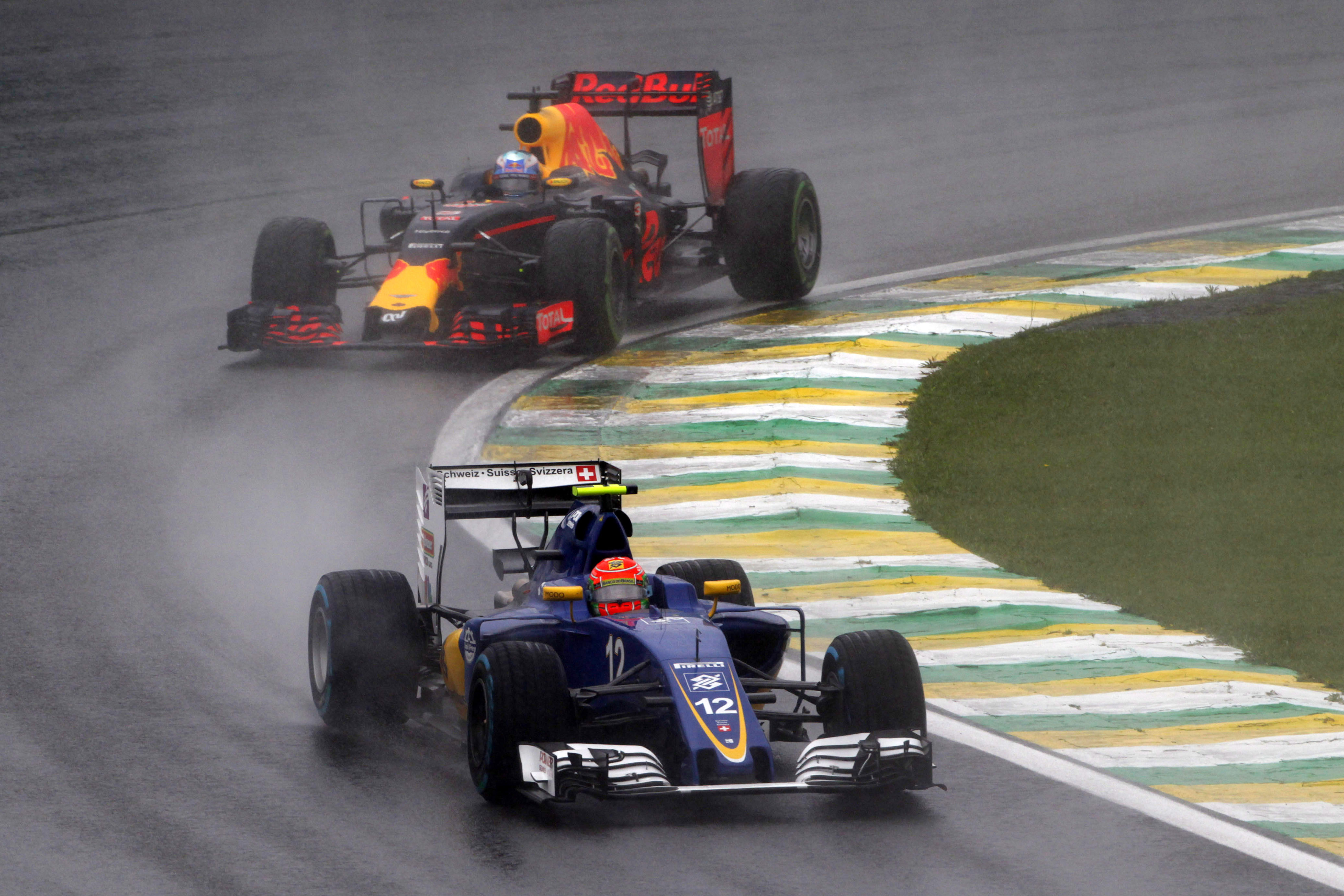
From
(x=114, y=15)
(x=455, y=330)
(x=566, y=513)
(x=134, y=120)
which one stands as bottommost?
(x=566, y=513)

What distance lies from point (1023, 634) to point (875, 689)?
8.06 feet

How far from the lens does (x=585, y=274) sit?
1652 cm

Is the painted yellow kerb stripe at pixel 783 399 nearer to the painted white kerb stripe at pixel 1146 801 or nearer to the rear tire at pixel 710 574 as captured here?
the rear tire at pixel 710 574

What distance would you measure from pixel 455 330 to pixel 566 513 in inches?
299

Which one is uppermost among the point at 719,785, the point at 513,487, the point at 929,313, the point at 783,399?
the point at 929,313

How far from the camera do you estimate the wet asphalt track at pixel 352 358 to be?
7336 millimetres

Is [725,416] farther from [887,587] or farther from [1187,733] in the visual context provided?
[1187,733]

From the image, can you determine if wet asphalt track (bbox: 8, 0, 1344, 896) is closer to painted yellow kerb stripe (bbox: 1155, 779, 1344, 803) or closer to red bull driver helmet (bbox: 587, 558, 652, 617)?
painted yellow kerb stripe (bbox: 1155, 779, 1344, 803)

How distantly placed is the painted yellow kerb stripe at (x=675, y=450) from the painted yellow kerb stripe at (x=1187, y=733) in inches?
203

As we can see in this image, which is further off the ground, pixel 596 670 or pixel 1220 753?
pixel 596 670

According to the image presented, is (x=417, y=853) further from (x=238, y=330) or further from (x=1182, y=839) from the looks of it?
(x=238, y=330)

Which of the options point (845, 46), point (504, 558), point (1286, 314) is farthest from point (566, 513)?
point (845, 46)

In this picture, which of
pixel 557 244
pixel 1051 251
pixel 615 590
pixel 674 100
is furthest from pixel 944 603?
pixel 1051 251

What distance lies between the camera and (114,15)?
33.1 m
